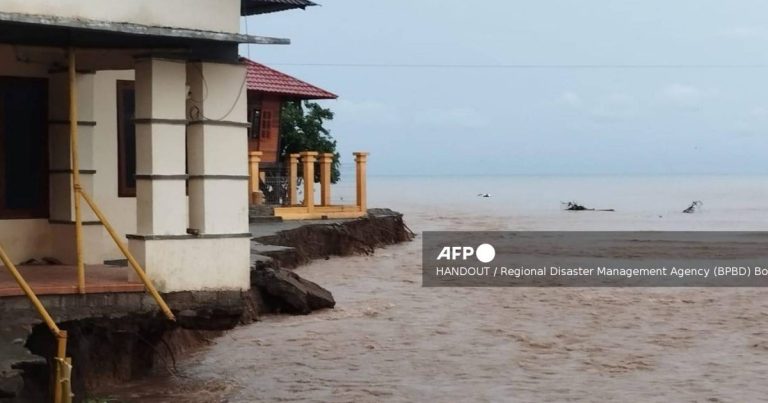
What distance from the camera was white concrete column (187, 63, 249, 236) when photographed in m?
11.0

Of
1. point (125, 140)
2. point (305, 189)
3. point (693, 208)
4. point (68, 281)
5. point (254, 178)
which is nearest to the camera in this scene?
point (68, 281)

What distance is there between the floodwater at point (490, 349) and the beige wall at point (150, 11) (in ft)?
12.4

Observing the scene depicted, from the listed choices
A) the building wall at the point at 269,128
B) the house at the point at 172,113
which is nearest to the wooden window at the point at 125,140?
the house at the point at 172,113

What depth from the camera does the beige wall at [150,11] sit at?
10141 mm

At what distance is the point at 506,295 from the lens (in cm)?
2194

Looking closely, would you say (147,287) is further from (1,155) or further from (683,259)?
(683,259)

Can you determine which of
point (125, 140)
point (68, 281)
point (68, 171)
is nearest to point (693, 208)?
point (125, 140)

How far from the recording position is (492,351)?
1578 cm

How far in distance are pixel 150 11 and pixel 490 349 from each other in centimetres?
714

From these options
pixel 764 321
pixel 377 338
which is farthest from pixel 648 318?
pixel 377 338

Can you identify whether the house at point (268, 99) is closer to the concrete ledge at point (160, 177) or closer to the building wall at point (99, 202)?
the building wall at point (99, 202)

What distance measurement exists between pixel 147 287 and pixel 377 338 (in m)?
6.49

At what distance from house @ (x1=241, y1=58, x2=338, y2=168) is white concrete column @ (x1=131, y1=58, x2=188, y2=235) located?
2176cm

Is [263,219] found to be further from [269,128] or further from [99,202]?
[99,202]
